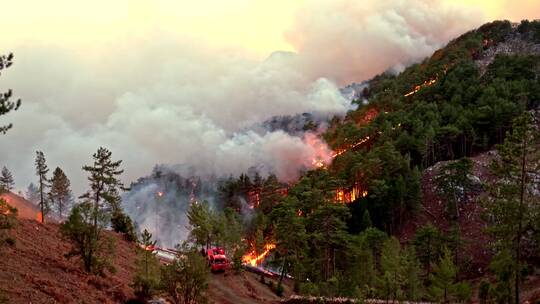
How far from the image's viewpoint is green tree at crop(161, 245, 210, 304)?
32.0 metres

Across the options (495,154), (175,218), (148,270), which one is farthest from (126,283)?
(175,218)

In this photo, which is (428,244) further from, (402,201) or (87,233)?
(87,233)

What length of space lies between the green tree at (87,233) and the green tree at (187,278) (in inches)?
366

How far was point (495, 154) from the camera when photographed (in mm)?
101375

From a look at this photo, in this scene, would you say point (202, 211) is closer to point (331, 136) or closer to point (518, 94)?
point (518, 94)

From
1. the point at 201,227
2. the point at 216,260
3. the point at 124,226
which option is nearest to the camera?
the point at 216,260

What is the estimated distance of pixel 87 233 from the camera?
38125mm

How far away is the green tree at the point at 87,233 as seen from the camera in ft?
123

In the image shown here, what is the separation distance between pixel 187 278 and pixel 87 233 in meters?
11.1

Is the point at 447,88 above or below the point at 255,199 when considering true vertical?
above

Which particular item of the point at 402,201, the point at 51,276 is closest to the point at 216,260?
the point at 51,276

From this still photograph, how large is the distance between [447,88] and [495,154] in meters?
52.5

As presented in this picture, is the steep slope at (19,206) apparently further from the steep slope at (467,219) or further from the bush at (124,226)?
the steep slope at (467,219)

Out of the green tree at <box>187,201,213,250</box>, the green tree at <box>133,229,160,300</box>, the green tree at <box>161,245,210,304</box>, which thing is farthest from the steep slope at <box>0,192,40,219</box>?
the green tree at <box>161,245,210,304</box>
